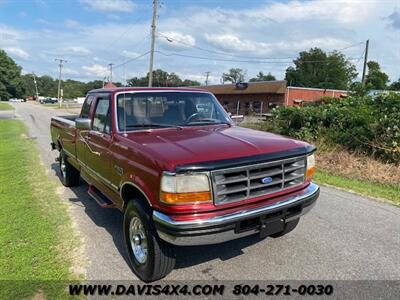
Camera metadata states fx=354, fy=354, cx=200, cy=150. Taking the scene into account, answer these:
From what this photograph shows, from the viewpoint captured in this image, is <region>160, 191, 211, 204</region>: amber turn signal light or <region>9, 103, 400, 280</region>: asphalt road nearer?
<region>160, 191, 211, 204</region>: amber turn signal light

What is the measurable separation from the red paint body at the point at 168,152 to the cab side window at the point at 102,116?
0.13 meters

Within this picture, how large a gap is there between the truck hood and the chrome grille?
12 cm

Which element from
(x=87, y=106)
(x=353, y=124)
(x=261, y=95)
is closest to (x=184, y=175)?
(x=87, y=106)

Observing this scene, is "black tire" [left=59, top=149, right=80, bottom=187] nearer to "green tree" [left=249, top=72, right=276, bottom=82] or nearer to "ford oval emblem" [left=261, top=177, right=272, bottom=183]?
"ford oval emblem" [left=261, top=177, right=272, bottom=183]

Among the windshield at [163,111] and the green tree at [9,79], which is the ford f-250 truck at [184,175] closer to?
the windshield at [163,111]

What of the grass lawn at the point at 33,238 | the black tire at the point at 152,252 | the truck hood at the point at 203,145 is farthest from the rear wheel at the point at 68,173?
the black tire at the point at 152,252

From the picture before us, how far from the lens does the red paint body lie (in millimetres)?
3236

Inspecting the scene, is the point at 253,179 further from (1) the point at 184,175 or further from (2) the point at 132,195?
(2) the point at 132,195

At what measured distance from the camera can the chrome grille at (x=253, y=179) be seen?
3.27m

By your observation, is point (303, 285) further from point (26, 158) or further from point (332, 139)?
point (26, 158)

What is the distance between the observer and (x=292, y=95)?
4147cm

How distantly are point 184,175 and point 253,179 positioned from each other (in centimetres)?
72

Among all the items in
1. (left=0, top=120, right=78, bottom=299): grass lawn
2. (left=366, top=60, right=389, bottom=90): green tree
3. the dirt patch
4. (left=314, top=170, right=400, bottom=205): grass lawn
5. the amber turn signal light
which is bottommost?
(left=0, top=120, right=78, bottom=299): grass lawn

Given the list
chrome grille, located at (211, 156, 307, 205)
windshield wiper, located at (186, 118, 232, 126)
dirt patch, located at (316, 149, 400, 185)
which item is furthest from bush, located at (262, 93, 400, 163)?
chrome grille, located at (211, 156, 307, 205)
